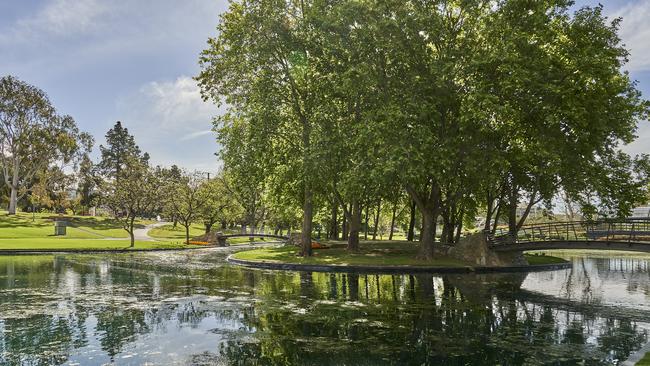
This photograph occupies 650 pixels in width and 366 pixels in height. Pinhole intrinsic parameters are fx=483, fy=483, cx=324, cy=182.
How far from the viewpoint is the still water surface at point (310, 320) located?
12539 millimetres

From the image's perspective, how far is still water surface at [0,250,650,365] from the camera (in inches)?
494

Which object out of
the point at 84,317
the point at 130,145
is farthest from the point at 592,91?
the point at 130,145

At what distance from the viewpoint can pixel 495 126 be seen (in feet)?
112

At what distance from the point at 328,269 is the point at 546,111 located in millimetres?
18262

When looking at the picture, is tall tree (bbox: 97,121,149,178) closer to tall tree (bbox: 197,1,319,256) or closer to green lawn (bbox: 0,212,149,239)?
green lawn (bbox: 0,212,149,239)

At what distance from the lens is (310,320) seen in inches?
663

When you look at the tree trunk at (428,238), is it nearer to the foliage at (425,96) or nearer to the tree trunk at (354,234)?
the foliage at (425,96)

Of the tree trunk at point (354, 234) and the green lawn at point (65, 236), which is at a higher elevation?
the tree trunk at point (354, 234)

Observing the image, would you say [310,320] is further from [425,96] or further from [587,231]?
[587,231]

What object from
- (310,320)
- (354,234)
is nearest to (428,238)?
(354,234)

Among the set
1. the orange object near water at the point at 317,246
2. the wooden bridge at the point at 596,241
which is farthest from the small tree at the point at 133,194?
the wooden bridge at the point at 596,241

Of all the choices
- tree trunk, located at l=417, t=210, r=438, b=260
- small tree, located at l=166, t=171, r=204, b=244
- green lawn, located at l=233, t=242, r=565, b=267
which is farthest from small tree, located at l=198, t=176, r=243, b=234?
tree trunk, located at l=417, t=210, r=438, b=260

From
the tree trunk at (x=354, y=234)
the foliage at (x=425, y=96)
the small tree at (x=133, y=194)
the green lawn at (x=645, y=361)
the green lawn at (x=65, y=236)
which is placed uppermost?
the foliage at (x=425, y=96)

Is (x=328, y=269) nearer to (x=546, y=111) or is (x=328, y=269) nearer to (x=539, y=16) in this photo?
(x=546, y=111)
